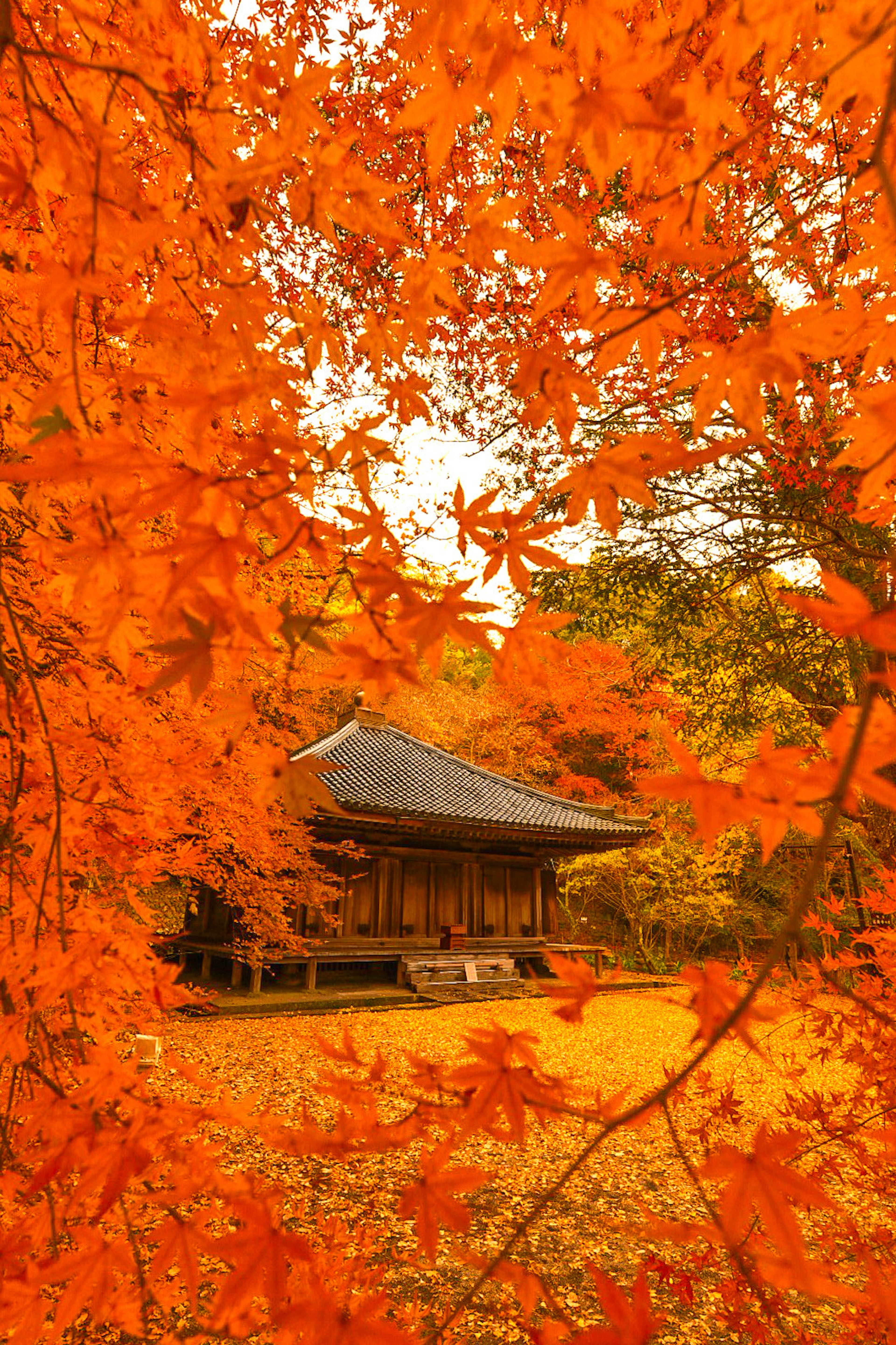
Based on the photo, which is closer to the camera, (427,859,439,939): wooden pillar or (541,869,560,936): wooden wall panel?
(427,859,439,939): wooden pillar

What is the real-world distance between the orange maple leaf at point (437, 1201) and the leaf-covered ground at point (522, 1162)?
0.09 m

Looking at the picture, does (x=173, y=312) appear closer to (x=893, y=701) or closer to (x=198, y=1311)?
(x=198, y=1311)

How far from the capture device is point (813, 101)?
3.32 meters

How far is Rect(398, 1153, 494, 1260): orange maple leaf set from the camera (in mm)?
832

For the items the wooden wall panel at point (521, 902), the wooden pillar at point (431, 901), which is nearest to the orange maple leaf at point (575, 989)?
the wooden pillar at point (431, 901)

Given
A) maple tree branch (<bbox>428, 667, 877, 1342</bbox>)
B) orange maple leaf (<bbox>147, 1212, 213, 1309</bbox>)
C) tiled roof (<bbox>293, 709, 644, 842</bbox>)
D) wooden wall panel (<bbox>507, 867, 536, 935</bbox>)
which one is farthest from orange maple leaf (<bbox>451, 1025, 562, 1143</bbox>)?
wooden wall panel (<bbox>507, 867, 536, 935</bbox>)

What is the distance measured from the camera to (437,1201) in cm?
84

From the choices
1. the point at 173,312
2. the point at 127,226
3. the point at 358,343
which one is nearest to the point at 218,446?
the point at 173,312

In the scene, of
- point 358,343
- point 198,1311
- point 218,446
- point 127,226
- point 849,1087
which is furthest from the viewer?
point 849,1087

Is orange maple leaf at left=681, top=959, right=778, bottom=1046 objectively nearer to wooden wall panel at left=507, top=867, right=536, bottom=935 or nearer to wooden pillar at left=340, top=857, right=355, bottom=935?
wooden pillar at left=340, top=857, right=355, bottom=935

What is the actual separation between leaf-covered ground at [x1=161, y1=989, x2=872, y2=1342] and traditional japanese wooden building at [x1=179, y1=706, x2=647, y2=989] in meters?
1.43

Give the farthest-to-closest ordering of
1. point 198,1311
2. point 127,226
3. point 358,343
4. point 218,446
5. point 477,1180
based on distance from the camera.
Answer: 1. point 218,446
2. point 358,343
3. point 198,1311
4. point 477,1180
5. point 127,226

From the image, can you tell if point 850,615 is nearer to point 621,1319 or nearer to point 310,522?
point 310,522

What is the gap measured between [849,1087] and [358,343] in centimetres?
776
